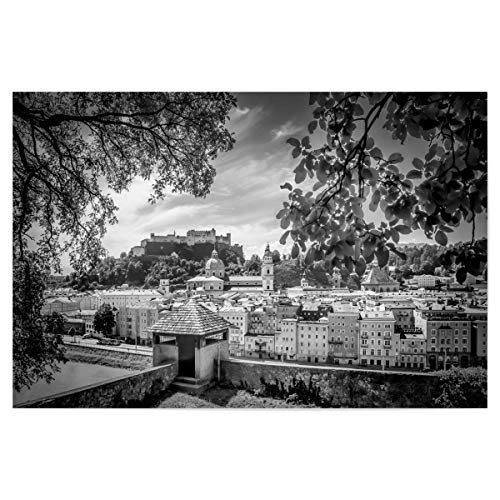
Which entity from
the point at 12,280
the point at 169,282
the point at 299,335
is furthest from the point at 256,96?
the point at 12,280

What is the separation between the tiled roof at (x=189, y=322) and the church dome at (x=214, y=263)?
335 mm

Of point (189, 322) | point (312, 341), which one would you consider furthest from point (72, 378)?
point (312, 341)

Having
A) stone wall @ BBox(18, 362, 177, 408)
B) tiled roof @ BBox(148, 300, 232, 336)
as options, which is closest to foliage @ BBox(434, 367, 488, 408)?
tiled roof @ BBox(148, 300, 232, 336)

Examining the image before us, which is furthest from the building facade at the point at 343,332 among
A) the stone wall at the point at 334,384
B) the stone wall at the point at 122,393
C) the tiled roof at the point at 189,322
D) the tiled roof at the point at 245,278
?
the stone wall at the point at 122,393

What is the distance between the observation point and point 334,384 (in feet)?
9.99

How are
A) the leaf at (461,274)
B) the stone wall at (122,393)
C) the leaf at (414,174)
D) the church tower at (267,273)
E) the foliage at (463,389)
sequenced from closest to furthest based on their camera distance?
the leaf at (461,274) → the leaf at (414,174) → the stone wall at (122,393) → the foliage at (463,389) → the church tower at (267,273)

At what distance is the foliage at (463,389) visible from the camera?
2951mm

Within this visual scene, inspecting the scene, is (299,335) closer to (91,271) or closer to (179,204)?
(179,204)

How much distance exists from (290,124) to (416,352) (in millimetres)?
2059

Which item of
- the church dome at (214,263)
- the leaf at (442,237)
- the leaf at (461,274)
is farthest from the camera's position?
the church dome at (214,263)

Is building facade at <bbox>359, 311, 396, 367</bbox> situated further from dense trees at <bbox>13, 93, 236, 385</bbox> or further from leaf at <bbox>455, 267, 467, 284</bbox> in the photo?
leaf at <bbox>455, 267, 467, 284</bbox>

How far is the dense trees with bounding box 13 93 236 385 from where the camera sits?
296cm

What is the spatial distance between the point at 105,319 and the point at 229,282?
3.62 ft

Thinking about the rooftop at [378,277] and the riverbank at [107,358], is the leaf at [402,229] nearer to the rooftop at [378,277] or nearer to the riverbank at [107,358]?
the rooftop at [378,277]
